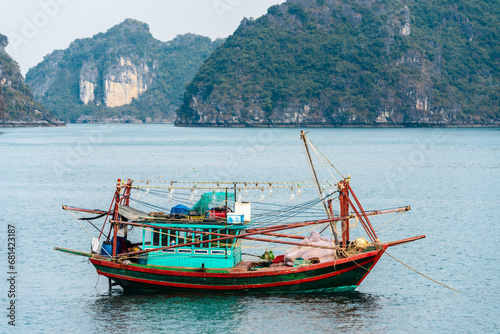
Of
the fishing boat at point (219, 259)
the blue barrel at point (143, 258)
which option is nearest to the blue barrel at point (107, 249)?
the fishing boat at point (219, 259)

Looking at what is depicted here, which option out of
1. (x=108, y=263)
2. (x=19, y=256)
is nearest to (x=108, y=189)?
(x=19, y=256)

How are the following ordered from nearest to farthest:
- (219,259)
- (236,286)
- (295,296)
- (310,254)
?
Answer: (236,286), (219,259), (295,296), (310,254)

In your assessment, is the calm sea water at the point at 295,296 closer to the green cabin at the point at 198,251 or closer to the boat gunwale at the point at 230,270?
the boat gunwale at the point at 230,270

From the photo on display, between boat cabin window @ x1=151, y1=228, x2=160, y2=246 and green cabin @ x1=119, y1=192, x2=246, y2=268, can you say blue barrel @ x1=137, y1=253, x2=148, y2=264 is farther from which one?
boat cabin window @ x1=151, y1=228, x2=160, y2=246

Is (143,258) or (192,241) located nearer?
(192,241)

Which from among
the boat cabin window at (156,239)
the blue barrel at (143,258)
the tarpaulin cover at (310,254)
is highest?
the boat cabin window at (156,239)

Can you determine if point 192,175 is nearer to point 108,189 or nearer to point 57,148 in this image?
point 108,189

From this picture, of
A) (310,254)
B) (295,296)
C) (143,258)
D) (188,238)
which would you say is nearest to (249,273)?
(295,296)

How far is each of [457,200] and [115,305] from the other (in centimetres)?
4111

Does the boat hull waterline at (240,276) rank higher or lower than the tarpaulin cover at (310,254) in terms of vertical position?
lower

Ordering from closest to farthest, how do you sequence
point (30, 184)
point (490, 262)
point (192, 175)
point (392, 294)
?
point (392, 294) → point (490, 262) → point (30, 184) → point (192, 175)

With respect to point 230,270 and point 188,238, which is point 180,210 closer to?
point 188,238

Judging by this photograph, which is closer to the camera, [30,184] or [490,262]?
[490,262]

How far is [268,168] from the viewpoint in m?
88.2
